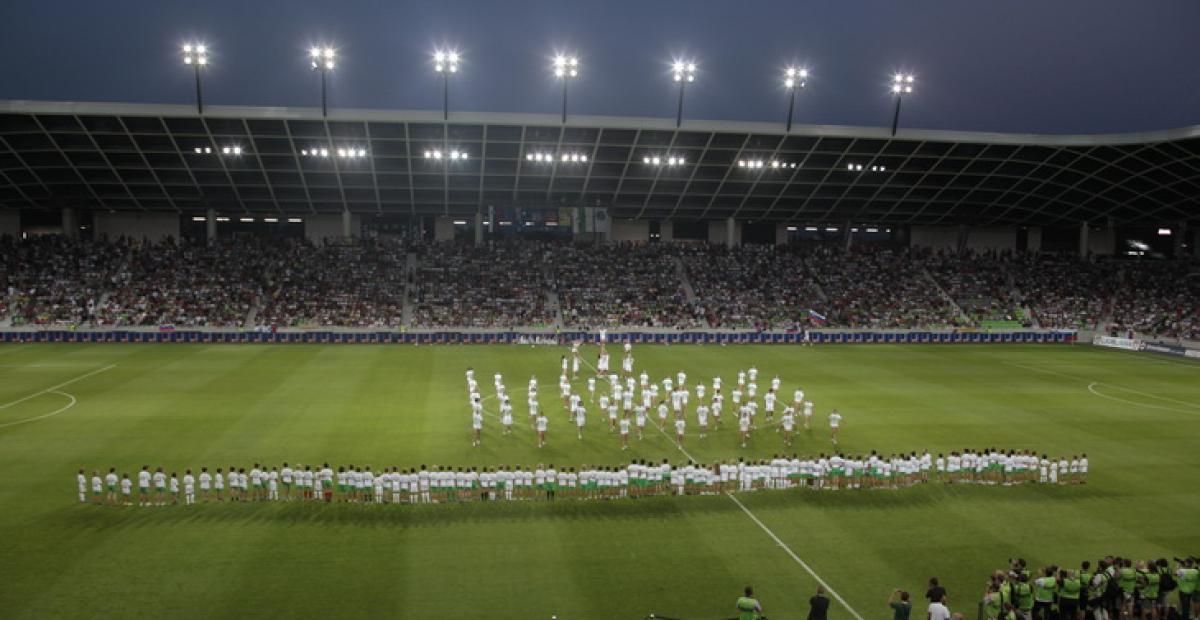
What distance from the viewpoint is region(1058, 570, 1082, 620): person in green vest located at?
14305mm

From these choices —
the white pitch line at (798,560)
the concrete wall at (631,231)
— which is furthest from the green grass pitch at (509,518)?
the concrete wall at (631,231)

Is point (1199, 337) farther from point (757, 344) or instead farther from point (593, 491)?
point (593, 491)

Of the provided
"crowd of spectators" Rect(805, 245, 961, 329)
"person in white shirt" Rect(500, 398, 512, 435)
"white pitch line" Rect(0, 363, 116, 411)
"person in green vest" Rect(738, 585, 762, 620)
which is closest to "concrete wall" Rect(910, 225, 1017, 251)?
"crowd of spectators" Rect(805, 245, 961, 329)

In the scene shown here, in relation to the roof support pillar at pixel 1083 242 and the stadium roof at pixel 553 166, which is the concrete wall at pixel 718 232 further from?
the roof support pillar at pixel 1083 242

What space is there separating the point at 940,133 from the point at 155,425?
2055 inches

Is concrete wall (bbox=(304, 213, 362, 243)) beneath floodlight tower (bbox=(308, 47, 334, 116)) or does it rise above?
beneath

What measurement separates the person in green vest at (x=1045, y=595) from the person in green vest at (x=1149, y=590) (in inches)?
65.6

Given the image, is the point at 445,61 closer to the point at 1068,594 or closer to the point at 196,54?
the point at 196,54

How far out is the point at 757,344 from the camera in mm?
54562

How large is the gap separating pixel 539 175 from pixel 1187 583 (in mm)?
49978

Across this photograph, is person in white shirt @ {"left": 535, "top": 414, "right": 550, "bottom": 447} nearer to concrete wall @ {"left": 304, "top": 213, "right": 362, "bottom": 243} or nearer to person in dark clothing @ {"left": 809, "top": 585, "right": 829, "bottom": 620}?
person in dark clothing @ {"left": 809, "top": 585, "right": 829, "bottom": 620}

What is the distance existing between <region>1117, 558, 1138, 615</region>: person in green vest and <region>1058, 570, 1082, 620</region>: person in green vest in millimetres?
880

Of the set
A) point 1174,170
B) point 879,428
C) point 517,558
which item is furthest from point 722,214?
point 517,558

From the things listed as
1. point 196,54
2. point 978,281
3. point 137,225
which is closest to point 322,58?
point 196,54
